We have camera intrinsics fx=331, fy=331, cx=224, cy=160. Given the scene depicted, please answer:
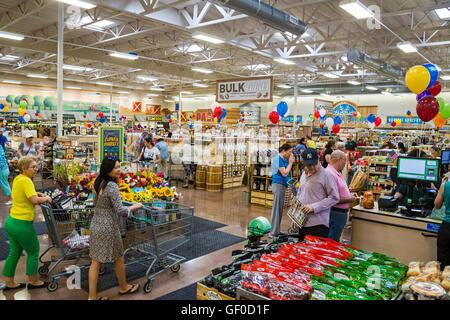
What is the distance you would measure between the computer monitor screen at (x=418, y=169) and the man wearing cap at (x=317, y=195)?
1203 mm

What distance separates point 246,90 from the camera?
343 inches

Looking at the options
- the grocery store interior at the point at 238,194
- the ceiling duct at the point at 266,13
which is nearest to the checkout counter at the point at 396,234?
the grocery store interior at the point at 238,194

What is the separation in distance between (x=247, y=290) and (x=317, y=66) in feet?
54.0

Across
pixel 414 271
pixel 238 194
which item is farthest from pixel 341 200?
pixel 238 194

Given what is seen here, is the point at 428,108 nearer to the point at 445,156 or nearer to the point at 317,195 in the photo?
the point at 445,156

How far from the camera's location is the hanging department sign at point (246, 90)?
8.43 m

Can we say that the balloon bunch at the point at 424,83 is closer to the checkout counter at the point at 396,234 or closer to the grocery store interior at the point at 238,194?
the grocery store interior at the point at 238,194

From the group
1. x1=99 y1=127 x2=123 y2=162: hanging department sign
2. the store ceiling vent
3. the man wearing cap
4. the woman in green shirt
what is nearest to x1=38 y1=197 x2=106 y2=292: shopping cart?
x1=99 y1=127 x2=123 y2=162: hanging department sign

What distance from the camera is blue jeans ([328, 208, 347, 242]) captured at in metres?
3.94

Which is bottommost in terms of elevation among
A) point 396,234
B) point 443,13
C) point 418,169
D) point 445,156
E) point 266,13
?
point 396,234

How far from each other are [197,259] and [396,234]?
A: 2606 mm

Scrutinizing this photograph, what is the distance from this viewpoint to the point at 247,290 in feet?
6.25
